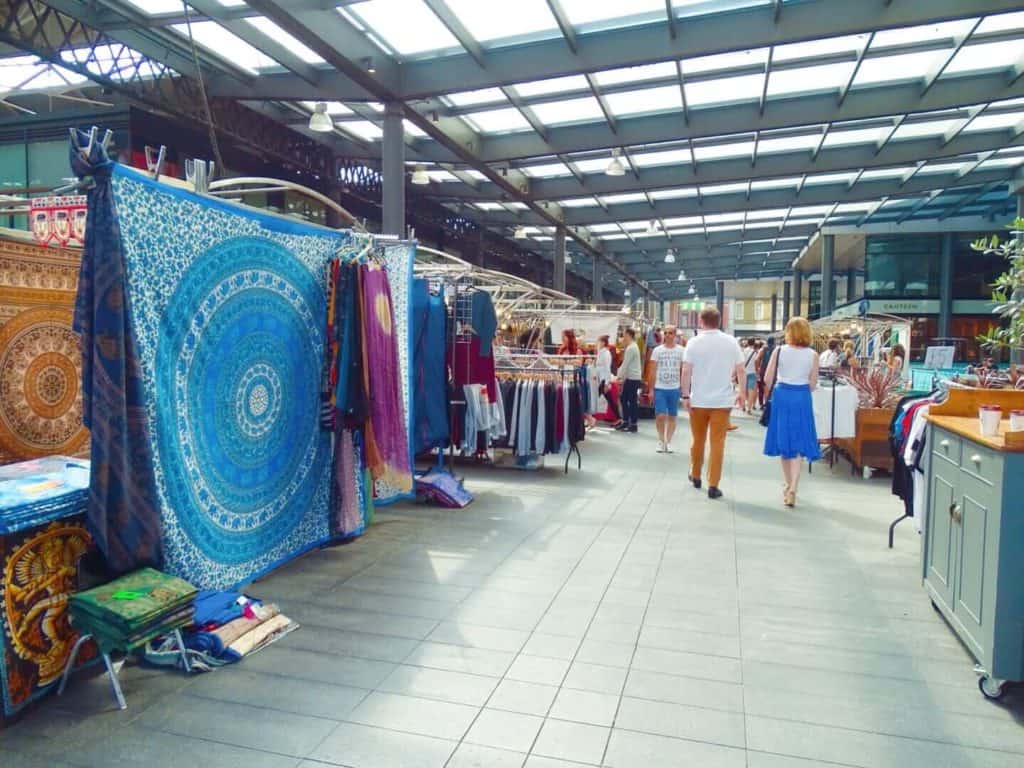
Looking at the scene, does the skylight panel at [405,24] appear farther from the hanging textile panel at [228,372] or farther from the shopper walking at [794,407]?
the shopper walking at [794,407]

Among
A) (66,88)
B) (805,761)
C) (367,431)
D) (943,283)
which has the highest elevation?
(66,88)

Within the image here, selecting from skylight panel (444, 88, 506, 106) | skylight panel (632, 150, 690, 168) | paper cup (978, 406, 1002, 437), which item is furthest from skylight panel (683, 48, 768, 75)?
paper cup (978, 406, 1002, 437)

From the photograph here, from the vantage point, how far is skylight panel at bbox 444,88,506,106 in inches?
416

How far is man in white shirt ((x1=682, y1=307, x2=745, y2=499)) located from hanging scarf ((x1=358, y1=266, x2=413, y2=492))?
2.67 metres

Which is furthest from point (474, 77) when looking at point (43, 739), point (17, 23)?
point (43, 739)

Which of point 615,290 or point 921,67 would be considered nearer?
point 921,67

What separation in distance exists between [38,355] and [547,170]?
12840mm

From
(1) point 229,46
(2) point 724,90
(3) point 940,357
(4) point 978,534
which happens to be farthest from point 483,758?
(3) point 940,357

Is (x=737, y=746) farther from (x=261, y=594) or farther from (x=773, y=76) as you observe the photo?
(x=773, y=76)

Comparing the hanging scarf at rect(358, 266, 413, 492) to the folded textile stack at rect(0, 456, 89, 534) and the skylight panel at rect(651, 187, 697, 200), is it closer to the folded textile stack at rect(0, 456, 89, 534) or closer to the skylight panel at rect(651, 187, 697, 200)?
the folded textile stack at rect(0, 456, 89, 534)

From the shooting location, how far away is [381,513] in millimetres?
5363

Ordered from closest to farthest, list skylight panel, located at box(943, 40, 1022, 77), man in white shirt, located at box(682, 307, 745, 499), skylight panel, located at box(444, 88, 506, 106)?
1. man in white shirt, located at box(682, 307, 745, 499)
2. skylight panel, located at box(943, 40, 1022, 77)
3. skylight panel, located at box(444, 88, 506, 106)

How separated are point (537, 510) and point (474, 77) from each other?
626 centimetres

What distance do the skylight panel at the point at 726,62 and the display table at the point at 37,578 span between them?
8.93 metres
